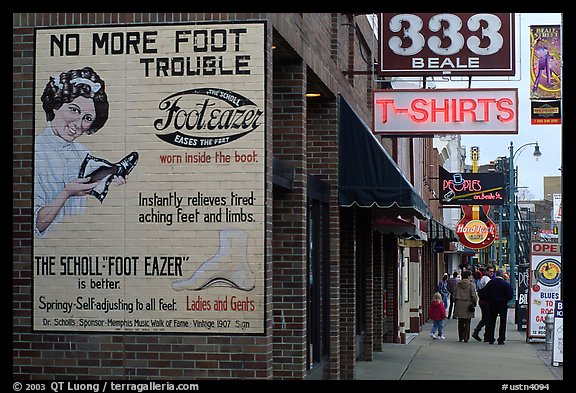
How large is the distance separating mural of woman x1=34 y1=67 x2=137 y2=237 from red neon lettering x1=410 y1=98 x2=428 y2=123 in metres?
6.99

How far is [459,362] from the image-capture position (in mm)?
18781

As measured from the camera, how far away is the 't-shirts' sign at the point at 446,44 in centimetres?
1498

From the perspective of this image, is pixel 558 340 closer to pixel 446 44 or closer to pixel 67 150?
pixel 446 44

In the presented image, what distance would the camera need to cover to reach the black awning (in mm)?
13281

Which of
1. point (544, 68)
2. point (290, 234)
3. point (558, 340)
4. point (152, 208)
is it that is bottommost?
point (558, 340)

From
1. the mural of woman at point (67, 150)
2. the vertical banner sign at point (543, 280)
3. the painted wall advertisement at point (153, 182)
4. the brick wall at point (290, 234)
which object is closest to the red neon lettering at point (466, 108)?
the brick wall at point (290, 234)

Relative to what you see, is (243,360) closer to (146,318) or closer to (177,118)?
(146,318)

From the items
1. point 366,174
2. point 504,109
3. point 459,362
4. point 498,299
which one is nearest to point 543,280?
point 498,299

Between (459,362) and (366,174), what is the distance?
6584 millimetres

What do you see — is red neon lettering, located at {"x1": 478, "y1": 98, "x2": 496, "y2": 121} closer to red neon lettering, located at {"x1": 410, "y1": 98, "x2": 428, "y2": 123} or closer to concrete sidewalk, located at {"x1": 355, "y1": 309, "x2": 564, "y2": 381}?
red neon lettering, located at {"x1": 410, "y1": 98, "x2": 428, "y2": 123}

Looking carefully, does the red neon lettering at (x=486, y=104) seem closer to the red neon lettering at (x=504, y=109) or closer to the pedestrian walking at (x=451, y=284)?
the red neon lettering at (x=504, y=109)

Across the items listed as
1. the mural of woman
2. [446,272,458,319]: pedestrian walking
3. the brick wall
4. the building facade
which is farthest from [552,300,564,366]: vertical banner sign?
[446,272,458,319]: pedestrian walking

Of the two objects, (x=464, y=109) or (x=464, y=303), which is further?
(x=464, y=303)
